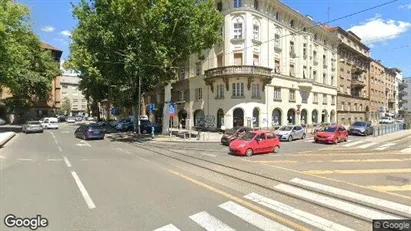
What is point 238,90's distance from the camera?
36.9 meters

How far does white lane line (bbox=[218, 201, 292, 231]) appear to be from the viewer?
6.72 meters

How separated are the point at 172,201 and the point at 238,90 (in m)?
29.1

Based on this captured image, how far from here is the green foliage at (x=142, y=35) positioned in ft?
93.7

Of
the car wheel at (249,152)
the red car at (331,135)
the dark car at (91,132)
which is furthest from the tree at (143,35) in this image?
the red car at (331,135)

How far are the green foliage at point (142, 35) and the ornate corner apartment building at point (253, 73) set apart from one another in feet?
16.5

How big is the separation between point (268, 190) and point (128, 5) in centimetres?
2290

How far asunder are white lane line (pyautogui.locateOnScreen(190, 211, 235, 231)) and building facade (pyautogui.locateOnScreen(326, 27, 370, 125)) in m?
56.0

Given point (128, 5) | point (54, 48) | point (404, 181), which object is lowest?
point (404, 181)

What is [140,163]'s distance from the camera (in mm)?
15289

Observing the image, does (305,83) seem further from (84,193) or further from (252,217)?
(252,217)

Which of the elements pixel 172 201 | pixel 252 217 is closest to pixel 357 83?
pixel 172 201

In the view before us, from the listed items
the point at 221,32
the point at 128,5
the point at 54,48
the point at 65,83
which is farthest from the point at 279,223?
the point at 65,83

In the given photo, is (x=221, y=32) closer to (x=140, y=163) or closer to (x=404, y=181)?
(x=140, y=163)

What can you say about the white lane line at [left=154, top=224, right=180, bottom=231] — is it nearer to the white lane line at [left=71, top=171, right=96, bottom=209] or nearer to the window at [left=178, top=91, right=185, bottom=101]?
the white lane line at [left=71, top=171, right=96, bottom=209]
